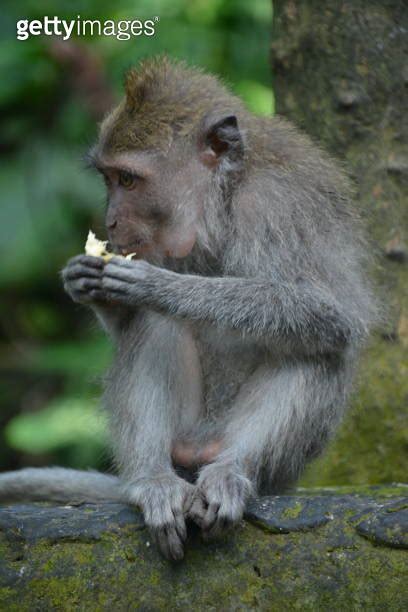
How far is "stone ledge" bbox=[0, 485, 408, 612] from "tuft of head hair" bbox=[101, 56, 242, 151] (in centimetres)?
236

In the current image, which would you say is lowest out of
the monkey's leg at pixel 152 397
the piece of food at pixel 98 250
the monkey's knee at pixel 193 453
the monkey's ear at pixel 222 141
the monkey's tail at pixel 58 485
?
the monkey's tail at pixel 58 485

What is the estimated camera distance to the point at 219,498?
5.39 meters

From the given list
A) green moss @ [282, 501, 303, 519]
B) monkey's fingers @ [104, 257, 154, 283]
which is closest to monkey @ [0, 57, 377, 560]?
monkey's fingers @ [104, 257, 154, 283]

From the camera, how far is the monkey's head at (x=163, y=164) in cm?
642

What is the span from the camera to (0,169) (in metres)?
12.8

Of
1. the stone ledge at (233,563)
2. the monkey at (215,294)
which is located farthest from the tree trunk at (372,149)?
the stone ledge at (233,563)

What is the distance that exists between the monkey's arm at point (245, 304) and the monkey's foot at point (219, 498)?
2.69ft

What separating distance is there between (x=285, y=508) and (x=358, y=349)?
1317mm

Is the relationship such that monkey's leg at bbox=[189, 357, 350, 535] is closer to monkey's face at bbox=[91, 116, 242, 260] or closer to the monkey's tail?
monkey's face at bbox=[91, 116, 242, 260]

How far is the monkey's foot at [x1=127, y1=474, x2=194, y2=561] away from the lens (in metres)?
5.30

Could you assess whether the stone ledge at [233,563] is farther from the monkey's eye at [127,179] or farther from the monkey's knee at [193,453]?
the monkey's eye at [127,179]

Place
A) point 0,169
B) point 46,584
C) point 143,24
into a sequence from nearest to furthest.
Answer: point 46,584, point 143,24, point 0,169

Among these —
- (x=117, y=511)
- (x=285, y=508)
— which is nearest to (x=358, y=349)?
(x=285, y=508)

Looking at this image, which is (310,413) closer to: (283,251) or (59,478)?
(283,251)
